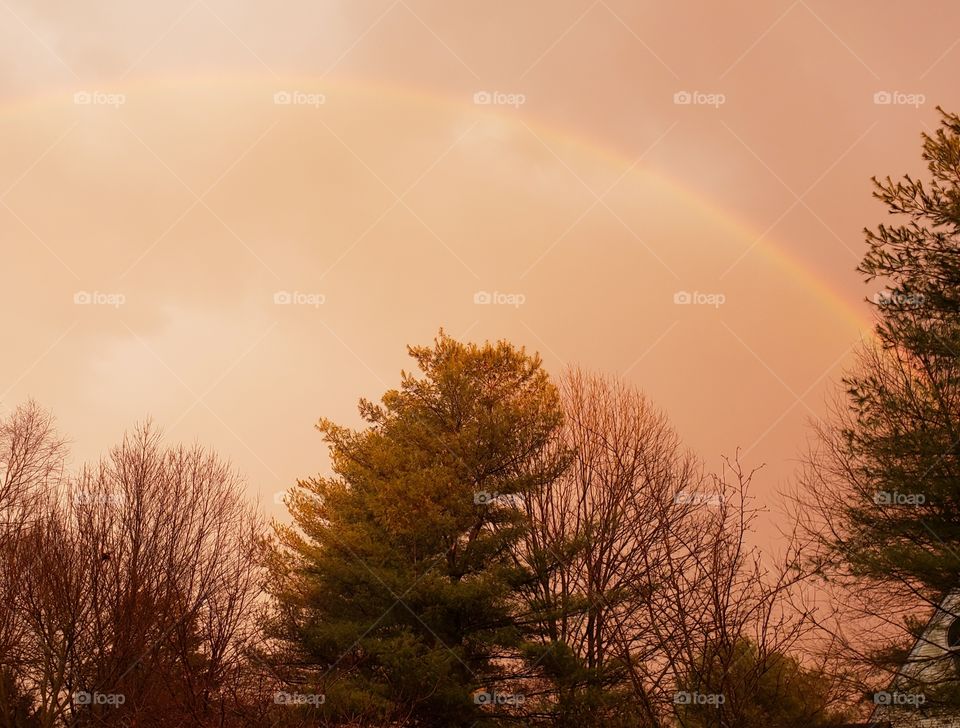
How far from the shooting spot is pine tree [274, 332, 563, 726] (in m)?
17.4

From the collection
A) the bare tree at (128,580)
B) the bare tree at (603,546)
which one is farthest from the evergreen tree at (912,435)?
the bare tree at (128,580)

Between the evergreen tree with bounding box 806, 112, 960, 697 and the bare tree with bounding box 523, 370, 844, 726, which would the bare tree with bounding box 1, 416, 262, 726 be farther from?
the evergreen tree with bounding box 806, 112, 960, 697

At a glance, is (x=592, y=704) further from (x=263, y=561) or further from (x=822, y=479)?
(x=263, y=561)

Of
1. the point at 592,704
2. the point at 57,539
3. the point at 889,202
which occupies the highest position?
the point at 889,202

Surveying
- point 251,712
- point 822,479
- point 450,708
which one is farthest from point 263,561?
point 822,479

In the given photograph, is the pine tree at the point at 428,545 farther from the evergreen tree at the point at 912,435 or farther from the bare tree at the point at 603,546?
the evergreen tree at the point at 912,435

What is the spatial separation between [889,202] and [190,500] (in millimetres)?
18933

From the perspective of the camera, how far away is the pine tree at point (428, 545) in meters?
17.4

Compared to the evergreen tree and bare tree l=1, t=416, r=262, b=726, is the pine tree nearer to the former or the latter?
bare tree l=1, t=416, r=262, b=726

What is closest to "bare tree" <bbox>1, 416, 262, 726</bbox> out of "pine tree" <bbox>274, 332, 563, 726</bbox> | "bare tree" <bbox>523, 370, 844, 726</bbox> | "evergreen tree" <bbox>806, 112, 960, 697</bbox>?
"pine tree" <bbox>274, 332, 563, 726</bbox>

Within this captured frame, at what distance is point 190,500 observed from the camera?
69.7 ft

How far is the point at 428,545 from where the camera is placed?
1936cm

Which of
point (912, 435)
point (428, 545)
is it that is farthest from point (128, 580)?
point (912, 435)

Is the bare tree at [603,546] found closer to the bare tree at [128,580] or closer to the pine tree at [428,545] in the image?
the pine tree at [428,545]
